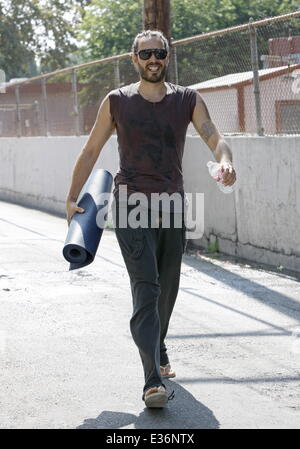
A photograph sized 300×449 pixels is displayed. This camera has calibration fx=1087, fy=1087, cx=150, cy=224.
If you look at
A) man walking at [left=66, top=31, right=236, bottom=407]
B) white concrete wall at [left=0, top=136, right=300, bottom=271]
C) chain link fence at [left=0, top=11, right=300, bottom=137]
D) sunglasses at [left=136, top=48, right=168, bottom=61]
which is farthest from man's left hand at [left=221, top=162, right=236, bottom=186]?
white concrete wall at [left=0, top=136, right=300, bottom=271]

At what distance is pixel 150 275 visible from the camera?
5.65 meters

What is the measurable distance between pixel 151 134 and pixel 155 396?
1363mm

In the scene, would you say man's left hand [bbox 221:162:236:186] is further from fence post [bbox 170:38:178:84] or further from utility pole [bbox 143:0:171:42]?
fence post [bbox 170:38:178:84]

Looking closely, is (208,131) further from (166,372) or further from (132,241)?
(166,372)

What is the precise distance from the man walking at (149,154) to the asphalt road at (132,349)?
0.43 m

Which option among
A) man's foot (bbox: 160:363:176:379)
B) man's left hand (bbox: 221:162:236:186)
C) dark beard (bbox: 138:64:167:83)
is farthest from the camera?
man's foot (bbox: 160:363:176:379)

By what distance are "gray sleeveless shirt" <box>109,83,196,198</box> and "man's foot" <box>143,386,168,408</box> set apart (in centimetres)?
104

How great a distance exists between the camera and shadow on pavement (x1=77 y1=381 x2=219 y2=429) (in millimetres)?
5250

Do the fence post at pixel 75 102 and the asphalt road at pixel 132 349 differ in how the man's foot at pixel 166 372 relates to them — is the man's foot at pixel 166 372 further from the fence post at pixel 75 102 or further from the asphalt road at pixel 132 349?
the fence post at pixel 75 102

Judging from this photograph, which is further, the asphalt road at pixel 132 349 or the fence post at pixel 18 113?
the fence post at pixel 18 113

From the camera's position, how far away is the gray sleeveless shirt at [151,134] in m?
5.72

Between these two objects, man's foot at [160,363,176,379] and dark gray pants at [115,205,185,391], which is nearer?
dark gray pants at [115,205,185,391]

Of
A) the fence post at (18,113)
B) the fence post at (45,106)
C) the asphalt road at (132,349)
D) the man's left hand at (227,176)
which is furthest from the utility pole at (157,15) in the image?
the fence post at (18,113)

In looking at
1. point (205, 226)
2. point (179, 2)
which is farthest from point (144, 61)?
point (179, 2)
